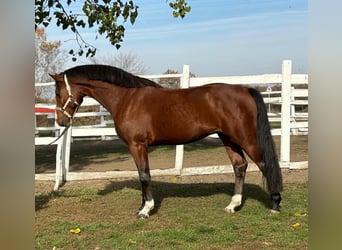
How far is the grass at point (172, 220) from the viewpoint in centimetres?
362

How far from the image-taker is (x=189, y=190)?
19.5 ft

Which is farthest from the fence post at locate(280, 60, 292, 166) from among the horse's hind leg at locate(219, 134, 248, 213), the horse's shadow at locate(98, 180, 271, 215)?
the horse's hind leg at locate(219, 134, 248, 213)

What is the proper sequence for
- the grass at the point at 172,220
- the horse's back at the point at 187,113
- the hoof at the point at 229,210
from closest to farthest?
1. the grass at the point at 172,220
2. the horse's back at the point at 187,113
3. the hoof at the point at 229,210

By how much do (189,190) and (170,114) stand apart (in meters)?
1.73

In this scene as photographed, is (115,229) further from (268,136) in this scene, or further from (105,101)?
(268,136)

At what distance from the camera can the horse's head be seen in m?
4.78

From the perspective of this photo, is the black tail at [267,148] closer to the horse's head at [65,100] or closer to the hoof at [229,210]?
the hoof at [229,210]

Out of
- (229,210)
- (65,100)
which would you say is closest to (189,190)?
(229,210)

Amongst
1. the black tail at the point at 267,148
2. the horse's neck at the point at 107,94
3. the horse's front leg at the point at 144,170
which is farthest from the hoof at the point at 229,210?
the horse's neck at the point at 107,94

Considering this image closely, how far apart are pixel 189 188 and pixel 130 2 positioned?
9.77 ft

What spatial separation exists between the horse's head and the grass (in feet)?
3.77
